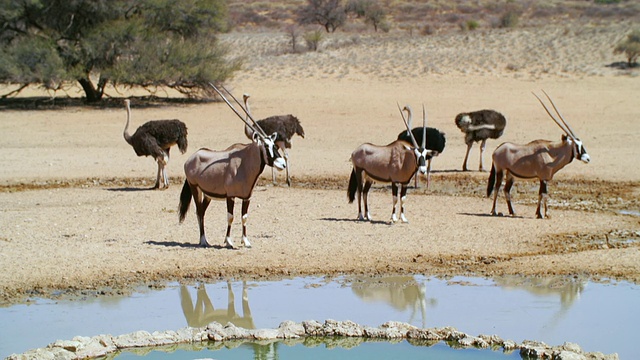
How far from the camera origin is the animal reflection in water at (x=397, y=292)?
1086 centimetres

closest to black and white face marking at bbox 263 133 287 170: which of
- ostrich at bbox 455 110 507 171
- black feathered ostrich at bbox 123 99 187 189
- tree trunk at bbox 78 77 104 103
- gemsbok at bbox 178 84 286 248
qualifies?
gemsbok at bbox 178 84 286 248

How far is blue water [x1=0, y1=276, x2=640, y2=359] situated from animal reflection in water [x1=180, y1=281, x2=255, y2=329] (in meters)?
0.01

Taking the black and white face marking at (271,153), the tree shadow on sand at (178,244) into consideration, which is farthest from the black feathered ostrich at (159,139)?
the black and white face marking at (271,153)

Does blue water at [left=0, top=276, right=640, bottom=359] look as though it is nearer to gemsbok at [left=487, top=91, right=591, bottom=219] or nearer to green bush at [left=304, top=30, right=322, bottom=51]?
gemsbok at [left=487, top=91, right=591, bottom=219]

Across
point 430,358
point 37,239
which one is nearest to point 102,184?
point 37,239

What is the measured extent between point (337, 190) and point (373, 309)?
8.60m

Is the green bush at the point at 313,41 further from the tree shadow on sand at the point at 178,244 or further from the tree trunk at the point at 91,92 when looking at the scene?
the tree shadow on sand at the point at 178,244

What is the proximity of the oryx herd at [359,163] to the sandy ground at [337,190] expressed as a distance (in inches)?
20.4

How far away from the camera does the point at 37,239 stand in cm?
1380

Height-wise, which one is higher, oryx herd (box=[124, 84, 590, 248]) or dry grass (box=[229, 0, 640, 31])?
dry grass (box=[229, 0, 640, 31])

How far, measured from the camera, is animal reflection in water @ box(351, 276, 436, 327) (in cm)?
1086

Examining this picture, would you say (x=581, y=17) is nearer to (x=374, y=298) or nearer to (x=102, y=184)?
(x=102, y=184)

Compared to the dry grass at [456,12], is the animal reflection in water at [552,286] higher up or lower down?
lower down

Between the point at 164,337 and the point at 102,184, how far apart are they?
11.2 meters
